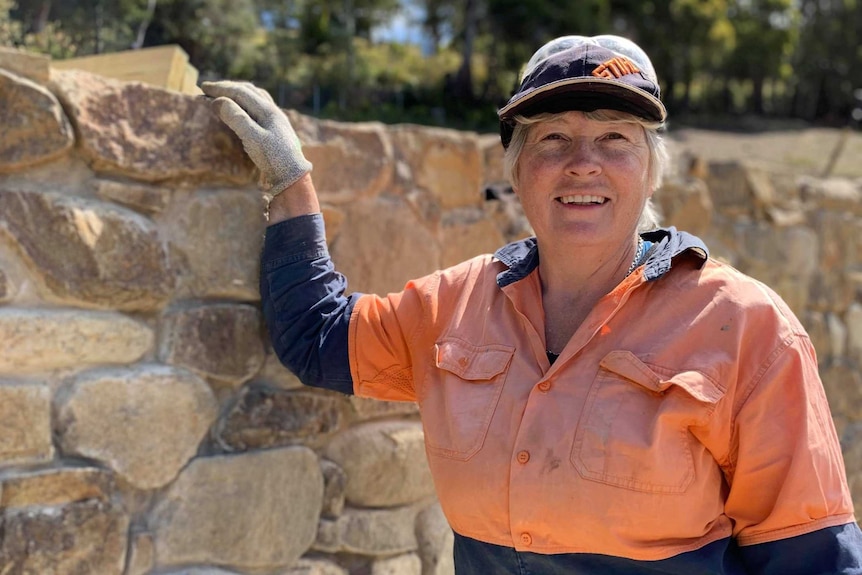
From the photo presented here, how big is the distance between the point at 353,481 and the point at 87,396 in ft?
2.33

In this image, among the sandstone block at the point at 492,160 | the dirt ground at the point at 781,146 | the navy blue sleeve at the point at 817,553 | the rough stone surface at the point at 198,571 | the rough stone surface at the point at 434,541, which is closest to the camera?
the navy blue sleeve at the point at 817,553

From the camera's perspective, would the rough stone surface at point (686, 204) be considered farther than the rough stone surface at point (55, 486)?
Yes

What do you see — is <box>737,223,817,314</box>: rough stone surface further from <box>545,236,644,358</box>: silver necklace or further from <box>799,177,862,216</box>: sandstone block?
<box>545,236,644,358</box>: silver necklace

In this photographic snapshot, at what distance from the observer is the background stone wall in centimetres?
161

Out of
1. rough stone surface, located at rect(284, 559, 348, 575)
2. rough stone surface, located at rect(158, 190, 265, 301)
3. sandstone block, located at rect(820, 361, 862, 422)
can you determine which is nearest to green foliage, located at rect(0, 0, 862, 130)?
rough stone surface, located at rect(158, 190, 265, 301)

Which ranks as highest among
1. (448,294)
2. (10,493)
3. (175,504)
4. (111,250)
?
(111,250)

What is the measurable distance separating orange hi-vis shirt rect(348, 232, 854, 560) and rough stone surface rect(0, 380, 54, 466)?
734mm

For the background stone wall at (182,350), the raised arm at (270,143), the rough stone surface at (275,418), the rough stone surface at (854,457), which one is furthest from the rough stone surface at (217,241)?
the rough stone surface at (854,457)

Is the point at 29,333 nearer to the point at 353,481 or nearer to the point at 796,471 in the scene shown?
the point at 353,481

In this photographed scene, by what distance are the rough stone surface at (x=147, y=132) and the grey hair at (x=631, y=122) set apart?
1.93 feet

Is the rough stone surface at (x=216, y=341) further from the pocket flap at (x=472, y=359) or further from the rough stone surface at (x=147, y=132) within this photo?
the pocket flap at (x=472, y=359)

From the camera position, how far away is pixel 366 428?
218 cm

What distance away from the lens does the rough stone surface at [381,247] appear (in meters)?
2.13

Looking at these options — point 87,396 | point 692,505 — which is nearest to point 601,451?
point 692,505
